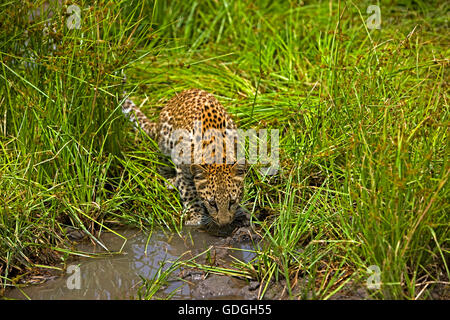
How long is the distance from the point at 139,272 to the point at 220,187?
1.08m

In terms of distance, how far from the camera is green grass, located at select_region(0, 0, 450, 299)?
483cm

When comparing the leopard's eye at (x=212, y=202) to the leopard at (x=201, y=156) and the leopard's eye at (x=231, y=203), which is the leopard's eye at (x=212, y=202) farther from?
the leopard's eye at (x=231, y=203)

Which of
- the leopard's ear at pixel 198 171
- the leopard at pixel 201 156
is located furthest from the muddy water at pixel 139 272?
the leopard's ear at pixel 198 171

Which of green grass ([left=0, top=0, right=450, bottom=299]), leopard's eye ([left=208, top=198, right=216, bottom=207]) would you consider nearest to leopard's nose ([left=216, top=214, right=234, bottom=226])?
leopard's eye ([left=208, top=198, right=216, bottom=207])

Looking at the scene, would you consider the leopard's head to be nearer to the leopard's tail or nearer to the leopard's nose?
the leopard's nose

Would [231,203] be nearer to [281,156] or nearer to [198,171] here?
[198,171]

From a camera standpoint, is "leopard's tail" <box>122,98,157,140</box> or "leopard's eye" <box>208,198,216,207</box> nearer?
"leopard's eye" <box>208,198,216,207</box>

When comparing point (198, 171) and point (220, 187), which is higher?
point (198, 171)

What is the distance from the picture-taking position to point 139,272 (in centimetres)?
553

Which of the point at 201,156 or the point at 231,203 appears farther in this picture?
the point at 201,156

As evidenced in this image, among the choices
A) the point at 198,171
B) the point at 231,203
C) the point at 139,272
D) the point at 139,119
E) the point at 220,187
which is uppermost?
the point at 139,119

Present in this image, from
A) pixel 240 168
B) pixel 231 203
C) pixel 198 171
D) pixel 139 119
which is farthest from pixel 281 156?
pixel 139 119

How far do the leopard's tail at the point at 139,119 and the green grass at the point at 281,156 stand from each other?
9.5 inches

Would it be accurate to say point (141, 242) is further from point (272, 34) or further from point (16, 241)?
point (272, 34)
